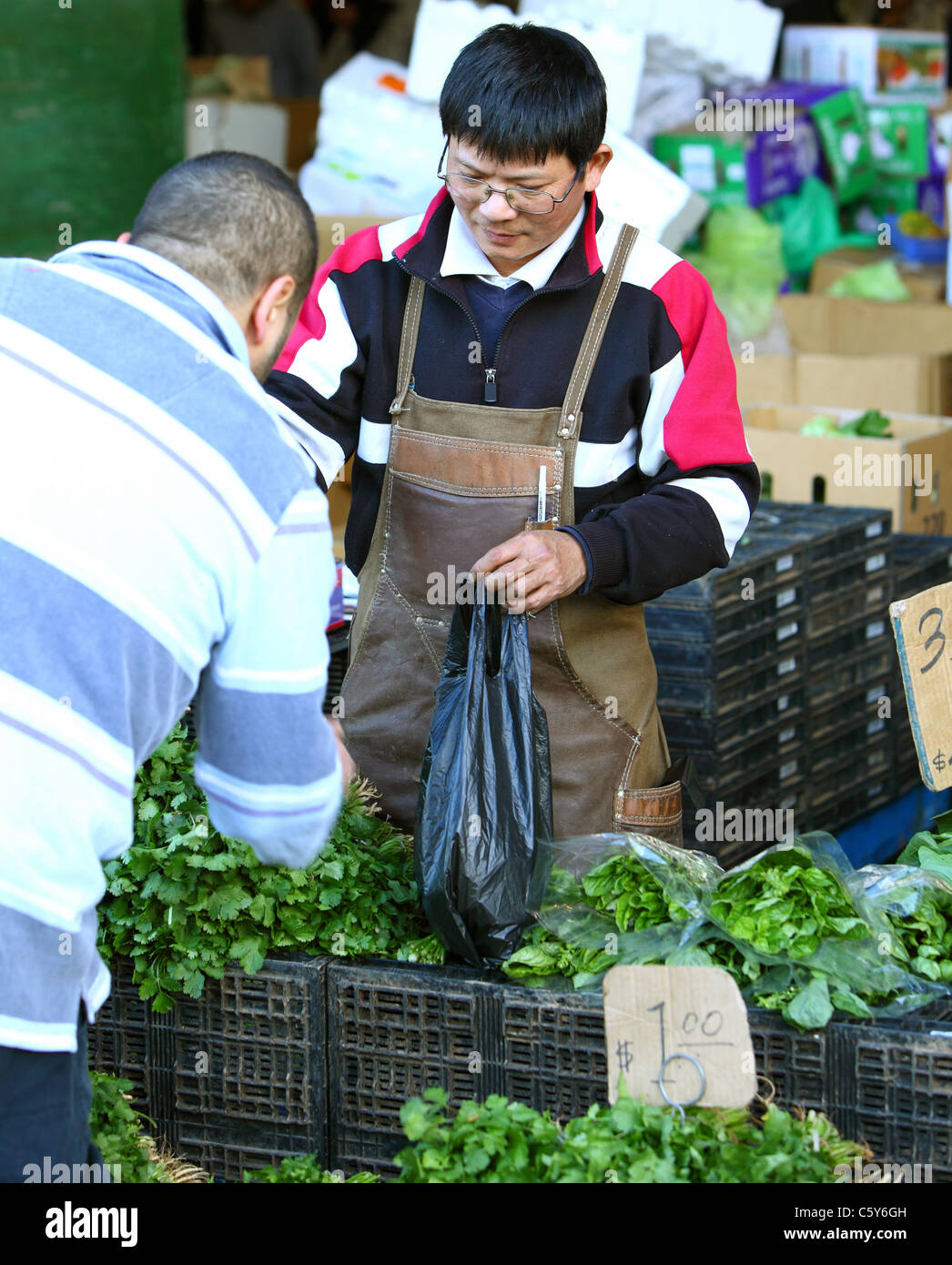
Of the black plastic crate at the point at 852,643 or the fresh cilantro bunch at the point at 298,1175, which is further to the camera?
the black plastic crate at the point at 852,643

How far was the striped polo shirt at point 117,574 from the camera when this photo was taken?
1566mm

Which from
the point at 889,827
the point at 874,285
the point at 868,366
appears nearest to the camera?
the point at 889,827

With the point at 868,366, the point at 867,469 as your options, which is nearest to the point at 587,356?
the point at 867,469

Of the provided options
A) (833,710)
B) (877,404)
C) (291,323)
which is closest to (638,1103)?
(291,323)

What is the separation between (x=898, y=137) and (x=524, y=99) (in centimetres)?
553

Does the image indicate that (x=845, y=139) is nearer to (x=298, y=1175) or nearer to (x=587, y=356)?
(x=587, y=356)

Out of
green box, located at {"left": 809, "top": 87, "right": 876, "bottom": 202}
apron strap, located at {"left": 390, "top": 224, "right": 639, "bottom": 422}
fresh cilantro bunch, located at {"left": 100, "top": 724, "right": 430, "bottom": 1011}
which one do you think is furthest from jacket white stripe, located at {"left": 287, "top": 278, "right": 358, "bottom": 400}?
green box, located at {"left": 809, "top": 87, "right": 876, "bottom": 202}

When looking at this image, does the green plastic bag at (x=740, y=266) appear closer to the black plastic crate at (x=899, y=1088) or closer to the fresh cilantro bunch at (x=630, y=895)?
the fresh cilantro bunch at (x=630, y=895)

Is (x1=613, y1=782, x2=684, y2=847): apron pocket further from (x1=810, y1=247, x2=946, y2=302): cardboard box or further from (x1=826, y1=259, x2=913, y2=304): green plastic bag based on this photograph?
(x1=810, y1=247, x2=946, y2=302): cardboard box

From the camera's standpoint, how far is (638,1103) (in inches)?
76.0

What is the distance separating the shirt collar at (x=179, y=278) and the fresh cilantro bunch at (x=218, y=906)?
935 millimetres

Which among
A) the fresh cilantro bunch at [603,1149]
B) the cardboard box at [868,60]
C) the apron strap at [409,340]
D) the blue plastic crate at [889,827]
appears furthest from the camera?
the cardboard box at [868,60]

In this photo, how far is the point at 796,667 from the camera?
4250 mm

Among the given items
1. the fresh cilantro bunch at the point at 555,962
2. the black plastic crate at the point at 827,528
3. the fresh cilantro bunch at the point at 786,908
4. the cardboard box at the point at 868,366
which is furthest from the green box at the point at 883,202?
the fresh cilantro bunch at the point at 555,962
